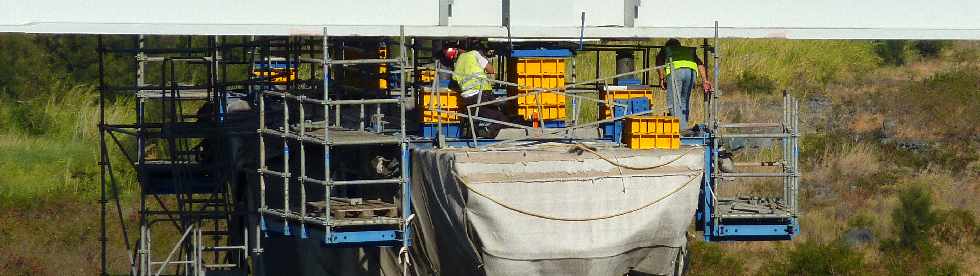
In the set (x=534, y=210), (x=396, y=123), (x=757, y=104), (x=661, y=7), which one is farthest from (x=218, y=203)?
(x=757, y=104)

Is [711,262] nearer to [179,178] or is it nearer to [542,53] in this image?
[179,178]

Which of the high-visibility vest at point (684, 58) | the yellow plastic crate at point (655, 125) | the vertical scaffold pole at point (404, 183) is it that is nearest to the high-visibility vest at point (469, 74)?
the vertical scaffold pole at point (404, 183)

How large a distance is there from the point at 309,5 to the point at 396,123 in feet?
6.29

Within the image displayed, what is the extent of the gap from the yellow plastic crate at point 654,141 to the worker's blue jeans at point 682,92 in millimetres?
1876

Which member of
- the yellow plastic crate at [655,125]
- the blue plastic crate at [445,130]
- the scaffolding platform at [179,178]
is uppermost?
the yellow plastic crate at [655,125]

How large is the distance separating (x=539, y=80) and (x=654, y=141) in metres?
2.02

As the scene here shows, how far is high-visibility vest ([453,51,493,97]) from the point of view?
25516mm

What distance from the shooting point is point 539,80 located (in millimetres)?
26031

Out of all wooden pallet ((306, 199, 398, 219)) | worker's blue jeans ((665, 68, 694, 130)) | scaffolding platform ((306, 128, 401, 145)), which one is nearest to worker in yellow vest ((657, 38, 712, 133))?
worker's blue jeans ((665, 68, 694, 130))

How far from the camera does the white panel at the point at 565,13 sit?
89.7 feet

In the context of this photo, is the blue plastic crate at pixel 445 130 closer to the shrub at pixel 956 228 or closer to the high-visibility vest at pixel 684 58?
the high-visibility vest at pixel 684 58

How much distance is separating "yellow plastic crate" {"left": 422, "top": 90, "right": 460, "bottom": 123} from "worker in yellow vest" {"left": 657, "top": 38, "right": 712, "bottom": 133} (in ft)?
9.25

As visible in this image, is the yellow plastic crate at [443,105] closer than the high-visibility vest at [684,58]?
Yes

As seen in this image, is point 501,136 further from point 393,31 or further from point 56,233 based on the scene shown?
point 56,233
